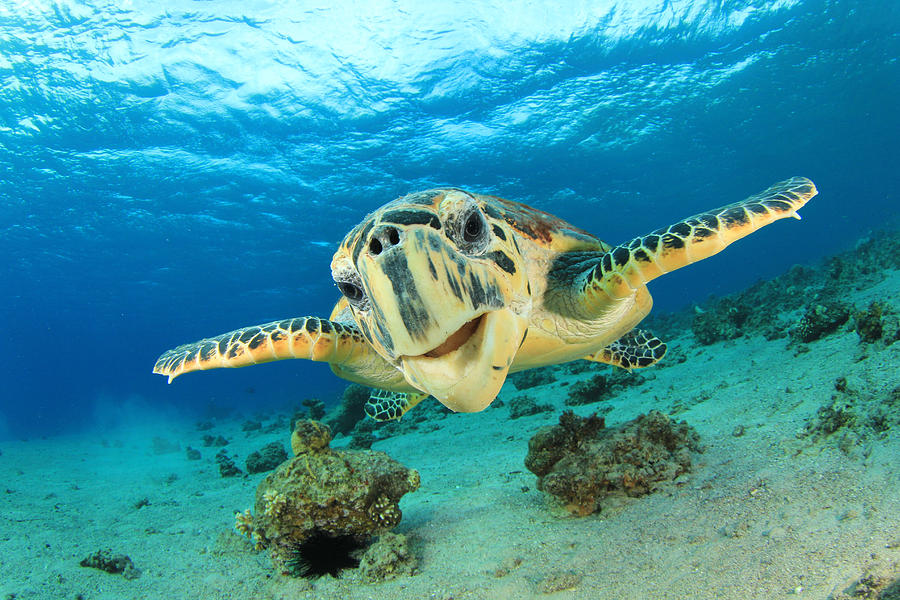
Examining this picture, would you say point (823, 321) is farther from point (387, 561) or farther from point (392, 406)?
point (387, 561)

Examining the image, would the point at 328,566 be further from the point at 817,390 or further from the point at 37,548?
the point at 817,390

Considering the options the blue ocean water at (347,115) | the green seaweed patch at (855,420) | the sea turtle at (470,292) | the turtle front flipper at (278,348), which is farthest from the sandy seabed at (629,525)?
the blue ocean water at (347,115)

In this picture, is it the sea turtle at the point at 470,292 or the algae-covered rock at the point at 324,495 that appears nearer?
the sea turtle at the point at 470,292

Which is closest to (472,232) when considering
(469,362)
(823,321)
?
(469,362)

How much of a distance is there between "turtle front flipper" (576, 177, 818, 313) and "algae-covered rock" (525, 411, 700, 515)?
105 cm

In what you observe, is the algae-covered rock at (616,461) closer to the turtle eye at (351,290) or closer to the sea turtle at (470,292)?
the sea turtle at (470,292)

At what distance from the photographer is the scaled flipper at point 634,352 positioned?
5156 mm

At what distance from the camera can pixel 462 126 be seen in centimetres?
1875

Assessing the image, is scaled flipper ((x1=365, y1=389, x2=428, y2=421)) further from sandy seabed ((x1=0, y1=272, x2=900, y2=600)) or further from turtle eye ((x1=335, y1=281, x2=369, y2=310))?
turtle eye ((x1=335, y1=281, x2=369, y2=310))

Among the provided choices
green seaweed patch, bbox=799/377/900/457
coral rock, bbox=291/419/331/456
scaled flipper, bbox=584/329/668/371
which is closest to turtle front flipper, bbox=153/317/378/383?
coral rock, bbox=291/419/331/456

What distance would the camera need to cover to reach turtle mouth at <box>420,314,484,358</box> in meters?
1.84

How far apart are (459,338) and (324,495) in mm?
2052

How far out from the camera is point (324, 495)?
313 cm

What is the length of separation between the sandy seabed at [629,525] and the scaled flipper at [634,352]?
0.62 m
